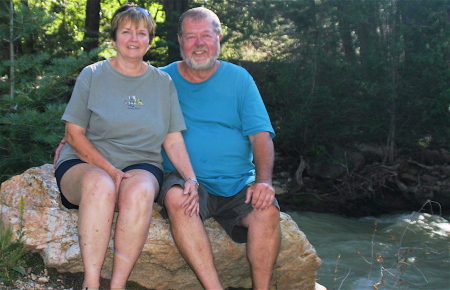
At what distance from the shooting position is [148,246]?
10.7ft

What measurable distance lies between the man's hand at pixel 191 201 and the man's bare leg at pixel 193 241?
0.02 meters

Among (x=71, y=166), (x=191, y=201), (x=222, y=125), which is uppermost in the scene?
(x=222, y=125)

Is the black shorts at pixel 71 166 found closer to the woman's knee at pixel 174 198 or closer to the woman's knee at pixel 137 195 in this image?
the woman's knee at pixel 174 198

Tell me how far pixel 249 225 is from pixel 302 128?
533cm

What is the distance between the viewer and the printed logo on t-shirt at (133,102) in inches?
120

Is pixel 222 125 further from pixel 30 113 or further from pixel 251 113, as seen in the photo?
pixel 30 113

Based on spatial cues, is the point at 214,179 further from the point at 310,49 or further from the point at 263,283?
the point at 310,49

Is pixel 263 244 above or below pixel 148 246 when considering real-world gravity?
above

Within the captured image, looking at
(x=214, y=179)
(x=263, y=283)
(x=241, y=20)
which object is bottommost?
(x=263, y=283)

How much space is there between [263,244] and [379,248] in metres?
3.63

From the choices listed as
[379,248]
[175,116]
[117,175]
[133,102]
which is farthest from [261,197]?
[379,248]

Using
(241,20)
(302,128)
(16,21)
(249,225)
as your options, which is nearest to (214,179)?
(249,225)

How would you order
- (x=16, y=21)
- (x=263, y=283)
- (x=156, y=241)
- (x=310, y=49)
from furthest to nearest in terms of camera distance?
(x=310, y=49) → (x=16, y=21) → (x=156, y=241) → (x=263, y=283)

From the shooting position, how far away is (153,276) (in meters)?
3.39
